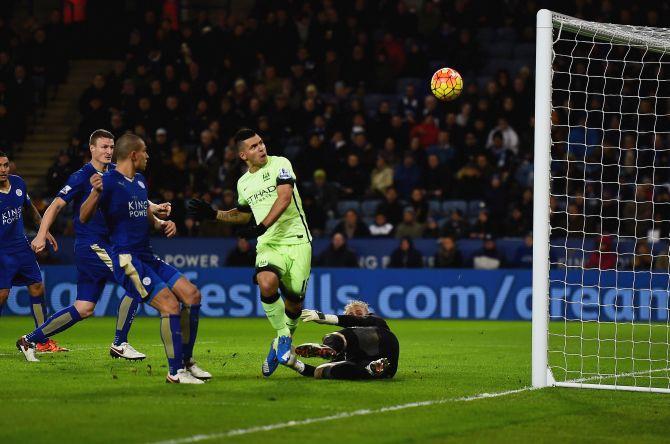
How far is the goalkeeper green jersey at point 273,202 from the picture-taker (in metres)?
10.6

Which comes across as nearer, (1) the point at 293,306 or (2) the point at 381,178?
(1) the point at 293,306

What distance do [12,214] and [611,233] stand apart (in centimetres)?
1178

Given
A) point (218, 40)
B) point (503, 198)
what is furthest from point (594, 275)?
point (218, 40)

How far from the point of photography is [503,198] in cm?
2119

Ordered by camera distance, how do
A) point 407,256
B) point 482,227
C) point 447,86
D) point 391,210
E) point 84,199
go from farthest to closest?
1. point 391,210
2. point 482,227
3. point 407,256
4. point 447,86
5. point 84,199

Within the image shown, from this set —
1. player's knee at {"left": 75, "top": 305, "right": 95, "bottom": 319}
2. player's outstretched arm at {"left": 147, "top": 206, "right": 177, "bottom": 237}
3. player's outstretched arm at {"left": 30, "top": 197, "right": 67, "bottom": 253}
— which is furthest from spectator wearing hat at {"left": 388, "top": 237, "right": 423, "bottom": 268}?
player's outstretched arm at {"left": 147, "top": 206, "right": 177, "bottom": 237}

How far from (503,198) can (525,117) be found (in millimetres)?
2279

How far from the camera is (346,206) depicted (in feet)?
72.4

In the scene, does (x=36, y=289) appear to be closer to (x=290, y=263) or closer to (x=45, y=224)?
(x=45, y=224)

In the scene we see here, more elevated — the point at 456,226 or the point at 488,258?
the point at 456,226

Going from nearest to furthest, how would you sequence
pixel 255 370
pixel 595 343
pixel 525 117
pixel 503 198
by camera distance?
pixel 255 370
pixel 595 343
pixel 503 198
pixel 525 117

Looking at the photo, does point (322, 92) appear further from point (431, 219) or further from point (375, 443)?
point (375, 443)

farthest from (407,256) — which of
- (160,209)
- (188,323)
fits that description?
(188,323)

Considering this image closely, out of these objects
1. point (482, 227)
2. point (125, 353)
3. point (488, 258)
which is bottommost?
point (125, 353)
